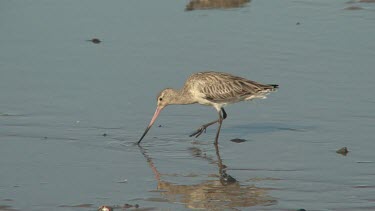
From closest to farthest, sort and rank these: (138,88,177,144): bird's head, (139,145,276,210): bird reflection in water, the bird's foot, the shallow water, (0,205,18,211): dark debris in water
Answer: (0,205,18,211): dark debris in water, (139,145,276,210): bird reflection in water, the shallow water, the bird's foot, (138,88,177,144): bird's head

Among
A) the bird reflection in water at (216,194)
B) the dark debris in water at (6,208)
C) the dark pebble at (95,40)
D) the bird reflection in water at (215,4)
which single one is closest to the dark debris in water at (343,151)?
the bird reflection in water at (216,194)

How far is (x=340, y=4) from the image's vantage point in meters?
18.8

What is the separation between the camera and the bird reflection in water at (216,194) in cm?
922

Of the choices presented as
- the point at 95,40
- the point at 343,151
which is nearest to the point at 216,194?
the point at 343,151

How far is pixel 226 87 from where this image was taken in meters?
12.8

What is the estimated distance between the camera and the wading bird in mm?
12724

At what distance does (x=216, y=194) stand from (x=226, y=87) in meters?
3.39

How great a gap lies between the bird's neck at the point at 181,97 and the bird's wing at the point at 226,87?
0.56 feet

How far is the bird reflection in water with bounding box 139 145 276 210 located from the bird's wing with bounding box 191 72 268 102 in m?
2.53

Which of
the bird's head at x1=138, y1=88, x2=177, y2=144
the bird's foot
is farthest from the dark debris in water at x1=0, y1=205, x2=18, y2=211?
the bird's head at x1=138, y1=88, x2=177, y2=144

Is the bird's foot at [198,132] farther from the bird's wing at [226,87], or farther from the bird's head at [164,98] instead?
the bird's wing at [226,87]

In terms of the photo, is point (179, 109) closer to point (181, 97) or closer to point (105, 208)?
point (181, 97)

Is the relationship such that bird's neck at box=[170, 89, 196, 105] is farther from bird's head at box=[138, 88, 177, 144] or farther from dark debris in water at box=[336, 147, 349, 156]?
dark debris in water at box=[336, 147, 349, 156]

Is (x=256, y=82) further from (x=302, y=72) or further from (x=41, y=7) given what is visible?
(x=41, y=7)
